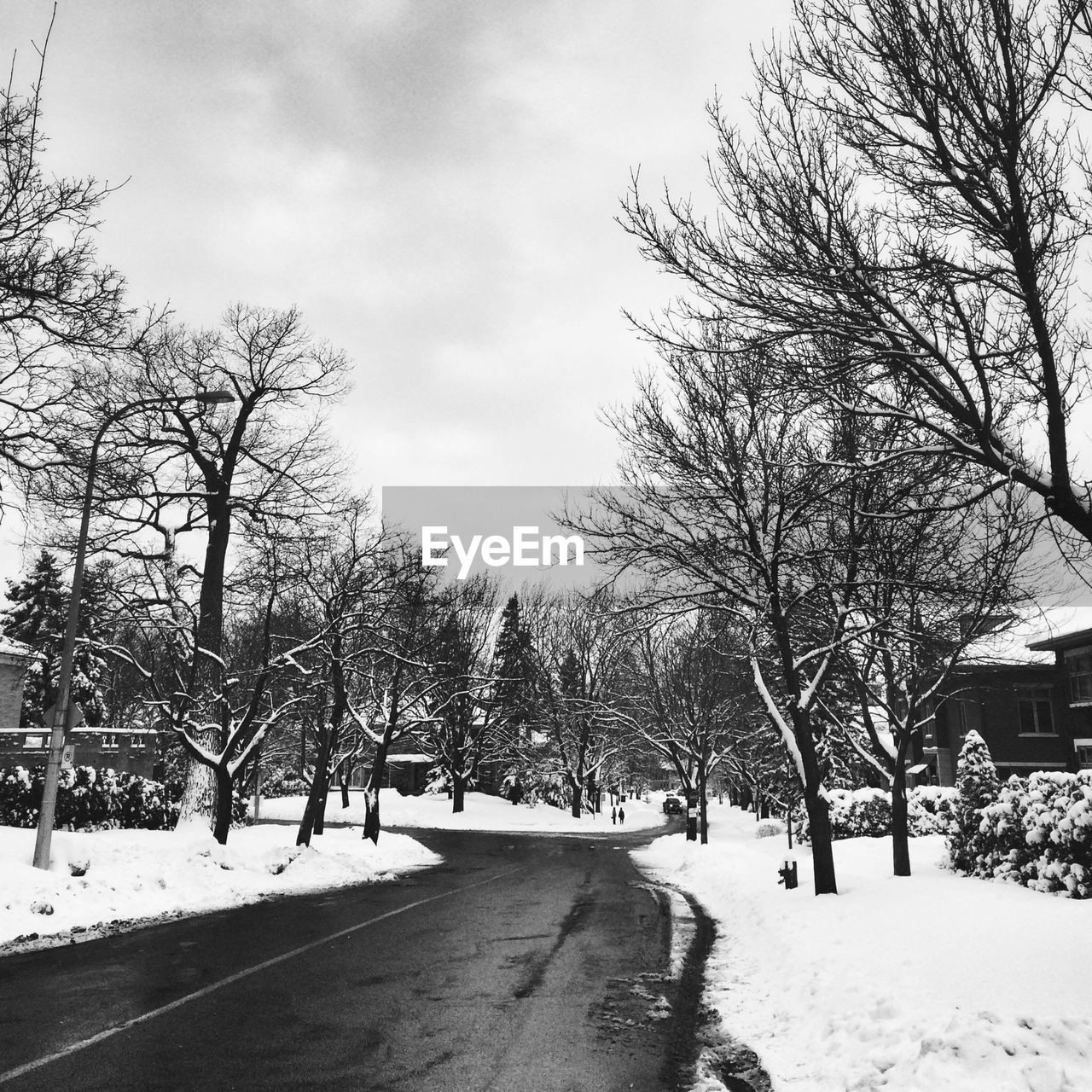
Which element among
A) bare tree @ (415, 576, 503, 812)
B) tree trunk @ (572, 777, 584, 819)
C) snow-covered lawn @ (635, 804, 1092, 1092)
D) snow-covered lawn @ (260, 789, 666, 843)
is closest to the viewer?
snow-covered lawn @ (635, 804, 1092, 1092)

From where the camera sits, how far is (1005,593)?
501 inches

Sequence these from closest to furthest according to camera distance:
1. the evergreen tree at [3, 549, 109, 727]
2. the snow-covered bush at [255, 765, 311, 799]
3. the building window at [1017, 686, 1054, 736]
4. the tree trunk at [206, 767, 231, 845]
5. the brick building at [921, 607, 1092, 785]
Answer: the tree trunk at [206, 767, 231, 845], the brick building at [921, 607, 1092, 785], the building window at [1017, 686, 1054, 736], the evergreen tree at [3, 549, 109, 727], the snow-covered bush at [255, 765, 311, 799]

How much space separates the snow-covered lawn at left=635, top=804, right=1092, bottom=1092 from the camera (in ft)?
17.4

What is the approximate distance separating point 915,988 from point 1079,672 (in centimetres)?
3538

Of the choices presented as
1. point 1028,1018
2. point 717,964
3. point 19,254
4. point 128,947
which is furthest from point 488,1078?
point 19,254

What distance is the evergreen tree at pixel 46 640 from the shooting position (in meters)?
40.9

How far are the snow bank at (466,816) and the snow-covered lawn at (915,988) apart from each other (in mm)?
34868

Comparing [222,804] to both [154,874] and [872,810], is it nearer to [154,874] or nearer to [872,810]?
[154,874]

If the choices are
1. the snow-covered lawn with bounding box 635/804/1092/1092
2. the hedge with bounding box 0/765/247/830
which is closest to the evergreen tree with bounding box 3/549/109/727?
the hedge with bounding box 0/765/247/830

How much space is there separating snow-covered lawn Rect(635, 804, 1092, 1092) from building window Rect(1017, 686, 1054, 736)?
2957 cm

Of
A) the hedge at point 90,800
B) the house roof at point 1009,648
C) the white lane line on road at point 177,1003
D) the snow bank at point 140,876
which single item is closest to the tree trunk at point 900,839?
the house roof at point 1009,648

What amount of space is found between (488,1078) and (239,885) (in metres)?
11.7

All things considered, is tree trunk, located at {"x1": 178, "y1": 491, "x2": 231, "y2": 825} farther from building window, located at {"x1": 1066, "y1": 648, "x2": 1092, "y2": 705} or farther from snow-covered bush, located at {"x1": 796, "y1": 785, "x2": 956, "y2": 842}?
building window, located at {"x1": 1066, "y1": 648, "x2": 1092, "y2": 705}

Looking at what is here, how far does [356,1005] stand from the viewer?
7.45 m
